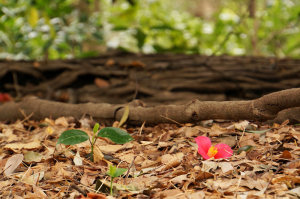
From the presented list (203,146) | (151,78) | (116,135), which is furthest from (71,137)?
(151,78)

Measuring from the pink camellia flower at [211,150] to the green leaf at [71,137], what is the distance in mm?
462

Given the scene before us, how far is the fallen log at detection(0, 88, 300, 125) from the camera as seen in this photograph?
1.39 m

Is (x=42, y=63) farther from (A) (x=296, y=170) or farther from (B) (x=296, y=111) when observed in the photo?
(A) (x=296, y=170)

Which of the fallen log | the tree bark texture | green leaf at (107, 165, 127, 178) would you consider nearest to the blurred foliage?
the tree bark texture

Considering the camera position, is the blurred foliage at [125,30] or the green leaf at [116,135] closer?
the green leaf at [116,135]

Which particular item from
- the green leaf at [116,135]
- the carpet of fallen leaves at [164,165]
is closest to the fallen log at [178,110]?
the carpet of fallen leaves at [164,165]

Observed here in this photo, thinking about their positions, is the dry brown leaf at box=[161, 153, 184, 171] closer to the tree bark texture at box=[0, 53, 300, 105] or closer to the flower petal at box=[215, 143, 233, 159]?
the flower petal at box=[215, 143, 233, 159]

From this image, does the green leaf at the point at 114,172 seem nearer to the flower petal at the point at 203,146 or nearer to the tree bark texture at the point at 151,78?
the flower petal at the point at 203,146

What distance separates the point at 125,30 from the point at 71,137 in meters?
2.85

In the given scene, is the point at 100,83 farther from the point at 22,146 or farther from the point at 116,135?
the point at 116,135

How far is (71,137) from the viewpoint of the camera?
1287 millimetres

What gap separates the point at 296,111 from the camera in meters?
1.66

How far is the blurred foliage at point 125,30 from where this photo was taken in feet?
10.8

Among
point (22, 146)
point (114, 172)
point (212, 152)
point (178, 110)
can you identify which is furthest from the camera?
point (178, 110)
